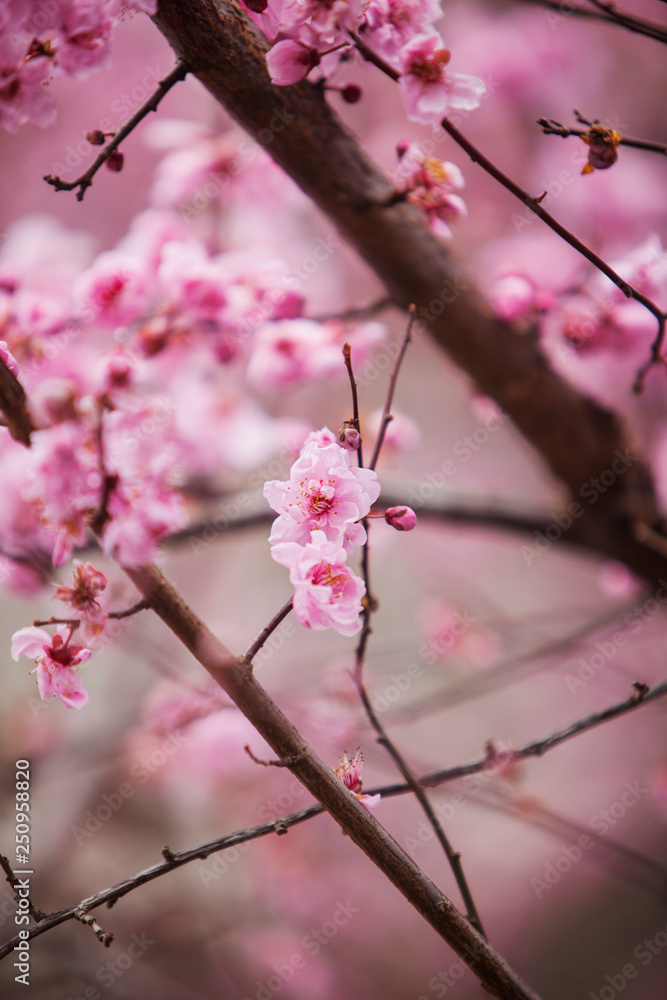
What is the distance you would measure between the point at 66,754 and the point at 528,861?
165 centimetres

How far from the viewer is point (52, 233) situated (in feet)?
3.62

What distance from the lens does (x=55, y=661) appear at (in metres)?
0.43

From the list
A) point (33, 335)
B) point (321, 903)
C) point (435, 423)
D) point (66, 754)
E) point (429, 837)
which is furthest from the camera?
point (435, 423)

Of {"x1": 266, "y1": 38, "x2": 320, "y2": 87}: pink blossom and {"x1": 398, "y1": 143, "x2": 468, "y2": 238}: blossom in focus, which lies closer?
{"x1": 266, "y1": 38, "x2": 320, "y2": 87}: pink blossom

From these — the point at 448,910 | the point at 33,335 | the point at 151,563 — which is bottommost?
the point at 448,910

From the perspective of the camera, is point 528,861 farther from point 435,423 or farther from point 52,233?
point 52,233

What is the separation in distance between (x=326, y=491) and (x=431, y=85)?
360 mm

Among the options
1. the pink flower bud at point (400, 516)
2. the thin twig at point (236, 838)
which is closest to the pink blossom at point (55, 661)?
the thin twig at point (236, 838)

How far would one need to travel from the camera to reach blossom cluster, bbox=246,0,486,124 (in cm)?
44

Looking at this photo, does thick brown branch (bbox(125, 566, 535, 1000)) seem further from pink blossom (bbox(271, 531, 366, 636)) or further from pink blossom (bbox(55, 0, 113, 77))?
pink blossom (bbox(55, 0, 113, 77))

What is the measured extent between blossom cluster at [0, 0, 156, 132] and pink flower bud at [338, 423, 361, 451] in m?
0.36

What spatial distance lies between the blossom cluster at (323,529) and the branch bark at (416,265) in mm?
365

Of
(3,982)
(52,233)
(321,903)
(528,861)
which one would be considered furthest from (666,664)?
(52,233)

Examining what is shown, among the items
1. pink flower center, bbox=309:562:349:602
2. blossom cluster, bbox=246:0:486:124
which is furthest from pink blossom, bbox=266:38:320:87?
pink flower center, bbox=309:562:349:602
